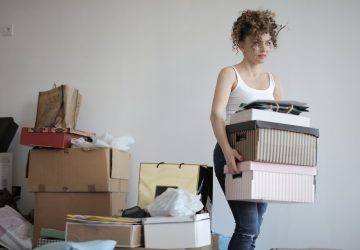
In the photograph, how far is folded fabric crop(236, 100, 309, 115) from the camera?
1427mm

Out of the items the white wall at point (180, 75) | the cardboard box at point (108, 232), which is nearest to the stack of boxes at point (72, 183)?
the white wall at point (180, 75)

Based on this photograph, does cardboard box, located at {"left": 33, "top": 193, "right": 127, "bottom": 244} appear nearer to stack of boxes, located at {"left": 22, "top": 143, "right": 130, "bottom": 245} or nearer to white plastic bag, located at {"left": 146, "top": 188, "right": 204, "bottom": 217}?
stack of boxes, located at {"left": 22, "top": 143, "right": 130, "bottom": 245}

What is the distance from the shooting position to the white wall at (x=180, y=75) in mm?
2430

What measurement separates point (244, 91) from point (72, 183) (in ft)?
3.95

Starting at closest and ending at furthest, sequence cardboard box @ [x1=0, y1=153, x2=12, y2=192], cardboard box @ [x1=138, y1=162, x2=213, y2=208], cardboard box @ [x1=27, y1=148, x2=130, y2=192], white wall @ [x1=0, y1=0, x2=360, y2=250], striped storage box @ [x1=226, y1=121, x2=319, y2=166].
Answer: striped storage box @ [x1=226, y1=121, x2=319, y2=166]
cardboard box @ [x1=138, y1=162, x2=213, y2=208]
cardboard box @ [x1=27, y1=148, x2=130, y2=192]
white wall @ [x1=0, y1=0, x2=360, y2=250]
cardboard box @ [x1=0, y1=153, x2=12, y2=192]

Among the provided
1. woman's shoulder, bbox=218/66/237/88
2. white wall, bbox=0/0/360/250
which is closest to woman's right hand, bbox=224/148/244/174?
woman's shoulder, bbox=218/66/237/88

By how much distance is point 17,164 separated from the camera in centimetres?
290

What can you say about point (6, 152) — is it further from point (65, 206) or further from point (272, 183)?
point (272, 183)

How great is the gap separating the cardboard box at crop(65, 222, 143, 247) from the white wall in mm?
953

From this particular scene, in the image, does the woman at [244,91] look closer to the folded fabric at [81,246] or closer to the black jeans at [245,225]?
the black jeans at [245,225]

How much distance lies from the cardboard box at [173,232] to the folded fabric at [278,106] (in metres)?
0.51

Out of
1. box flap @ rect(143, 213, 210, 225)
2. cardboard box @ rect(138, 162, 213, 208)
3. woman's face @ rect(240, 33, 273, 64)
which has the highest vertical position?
woman's face @ rect(240, 33, 273, 64)

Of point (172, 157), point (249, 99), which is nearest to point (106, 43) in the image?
point (172, 157)

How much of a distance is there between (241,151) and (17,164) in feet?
6.55
